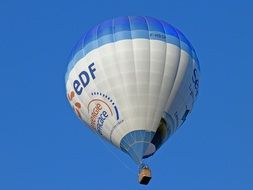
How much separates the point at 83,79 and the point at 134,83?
79.1 inches

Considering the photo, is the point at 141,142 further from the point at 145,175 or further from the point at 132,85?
the point at 132,85

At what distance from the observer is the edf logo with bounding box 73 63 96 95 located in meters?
50.5

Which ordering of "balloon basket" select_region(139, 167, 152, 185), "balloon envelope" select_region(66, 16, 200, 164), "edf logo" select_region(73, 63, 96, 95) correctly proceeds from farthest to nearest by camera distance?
"edf logo" select_region(73, 63, 96, 95) < "balloon envelope" select_region(66, 16, 200, 164) < "balloon basket" select_region(139, 167, 152, 185)

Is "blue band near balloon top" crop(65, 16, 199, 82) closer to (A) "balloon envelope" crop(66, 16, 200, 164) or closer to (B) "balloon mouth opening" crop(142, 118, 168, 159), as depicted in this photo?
(A) "balloon envelope" crop(66, 16, 200, 164)

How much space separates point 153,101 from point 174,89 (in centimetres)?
94

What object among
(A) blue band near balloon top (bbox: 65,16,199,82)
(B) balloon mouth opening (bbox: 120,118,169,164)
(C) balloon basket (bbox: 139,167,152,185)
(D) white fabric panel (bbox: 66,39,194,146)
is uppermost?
(A) blue band near balloon top (bbox: 65,16,199,82)

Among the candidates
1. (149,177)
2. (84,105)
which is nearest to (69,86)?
(84,105)

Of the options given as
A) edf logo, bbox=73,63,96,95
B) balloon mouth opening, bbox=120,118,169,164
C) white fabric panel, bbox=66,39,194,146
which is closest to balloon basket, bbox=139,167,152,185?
balloon mouth opening, bbox=120,118,169,164

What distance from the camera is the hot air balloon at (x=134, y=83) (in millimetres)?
49656

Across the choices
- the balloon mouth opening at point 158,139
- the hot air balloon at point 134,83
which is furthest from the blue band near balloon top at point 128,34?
the balloon mouth opening at point 158,139

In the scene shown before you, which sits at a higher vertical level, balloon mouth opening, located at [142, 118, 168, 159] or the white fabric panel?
the white fabric panel

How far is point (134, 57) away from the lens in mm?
50375

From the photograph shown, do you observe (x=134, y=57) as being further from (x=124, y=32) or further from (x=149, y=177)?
(x=149, y=177)

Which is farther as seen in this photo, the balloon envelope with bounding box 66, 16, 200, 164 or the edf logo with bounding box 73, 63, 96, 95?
the edf logo with bounding box 73, 63, 96, 95
